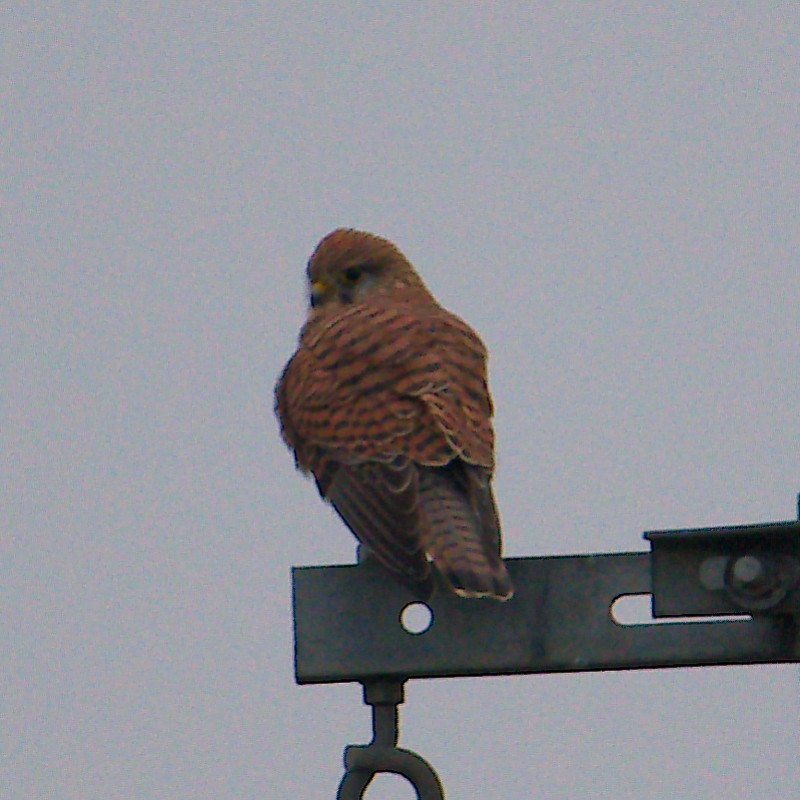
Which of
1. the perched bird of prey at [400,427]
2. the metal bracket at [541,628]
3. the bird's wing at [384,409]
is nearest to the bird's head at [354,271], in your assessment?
the perched bird of prey at [400,427]

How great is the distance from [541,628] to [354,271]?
275cm

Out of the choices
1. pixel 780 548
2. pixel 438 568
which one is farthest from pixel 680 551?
pixel 438 568

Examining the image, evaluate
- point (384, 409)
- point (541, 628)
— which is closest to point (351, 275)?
point (384, 409)

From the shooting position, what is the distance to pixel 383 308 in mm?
4633

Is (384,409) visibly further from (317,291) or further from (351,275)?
(351,275)

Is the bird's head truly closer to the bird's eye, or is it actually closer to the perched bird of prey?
the bird's eye

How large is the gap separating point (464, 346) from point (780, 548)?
207cm

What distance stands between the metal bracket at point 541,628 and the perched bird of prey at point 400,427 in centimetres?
47

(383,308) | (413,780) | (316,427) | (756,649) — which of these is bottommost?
(413,780)

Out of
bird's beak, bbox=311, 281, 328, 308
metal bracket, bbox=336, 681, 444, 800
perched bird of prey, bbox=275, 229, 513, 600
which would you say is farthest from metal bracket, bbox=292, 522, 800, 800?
bird's beak, bbox=311, 281, 328, 308

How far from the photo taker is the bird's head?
5.12 metres

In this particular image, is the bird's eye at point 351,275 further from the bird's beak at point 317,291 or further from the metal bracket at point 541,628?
the metal bracket at point 541,628

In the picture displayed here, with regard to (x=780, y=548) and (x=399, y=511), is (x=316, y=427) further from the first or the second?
(x=780, y=548)

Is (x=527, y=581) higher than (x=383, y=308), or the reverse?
(x=383, y=308)
